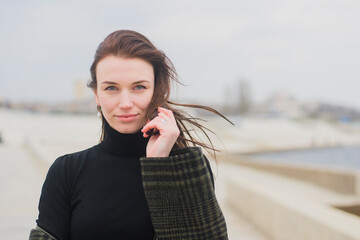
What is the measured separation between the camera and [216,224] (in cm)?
127

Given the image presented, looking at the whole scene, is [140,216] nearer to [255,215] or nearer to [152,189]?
[152,189]

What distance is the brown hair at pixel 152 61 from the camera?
1370 mm

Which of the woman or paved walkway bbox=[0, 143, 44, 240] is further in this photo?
paved walkway bbox=[0, 143, 44, 240]

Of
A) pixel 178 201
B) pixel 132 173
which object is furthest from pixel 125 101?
pixel 178 201

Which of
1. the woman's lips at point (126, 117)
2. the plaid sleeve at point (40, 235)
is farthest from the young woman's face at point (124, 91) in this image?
the plaid sleeve at point (40, 235)

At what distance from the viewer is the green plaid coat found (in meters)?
1.25

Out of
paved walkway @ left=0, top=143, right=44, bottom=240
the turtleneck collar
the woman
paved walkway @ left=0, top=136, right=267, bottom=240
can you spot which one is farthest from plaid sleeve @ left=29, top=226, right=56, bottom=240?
paved walkway @ left=0, top=143, right=44, bottom=240

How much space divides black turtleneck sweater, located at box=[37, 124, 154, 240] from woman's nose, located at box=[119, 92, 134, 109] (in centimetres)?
11

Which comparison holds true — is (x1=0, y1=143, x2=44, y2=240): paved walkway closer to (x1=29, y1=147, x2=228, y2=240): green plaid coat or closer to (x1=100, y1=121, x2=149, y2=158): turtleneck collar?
(x1=100, y1=121, x2=149, y2=158): turtleneck collar

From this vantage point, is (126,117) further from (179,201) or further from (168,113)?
(179,201)

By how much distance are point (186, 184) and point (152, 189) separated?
109 mm

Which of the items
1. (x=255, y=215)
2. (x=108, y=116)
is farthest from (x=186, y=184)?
(x=255, y=215)

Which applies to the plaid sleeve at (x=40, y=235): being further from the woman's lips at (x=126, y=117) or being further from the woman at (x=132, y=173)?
→ the woman's lips at (x=126, y=117)

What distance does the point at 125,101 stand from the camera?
134cm
